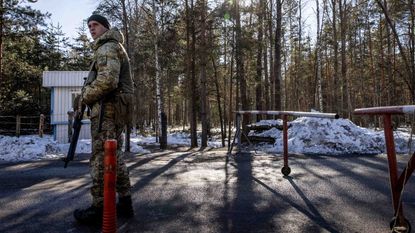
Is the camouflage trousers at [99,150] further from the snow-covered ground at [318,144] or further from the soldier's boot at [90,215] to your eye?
the snow-covered ground at [318,144]

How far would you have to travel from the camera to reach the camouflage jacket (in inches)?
160

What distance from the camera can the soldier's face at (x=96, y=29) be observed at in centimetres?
429

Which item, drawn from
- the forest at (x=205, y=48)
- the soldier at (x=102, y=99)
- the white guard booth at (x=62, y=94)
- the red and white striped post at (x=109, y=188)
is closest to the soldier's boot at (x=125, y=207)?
the soldier at (x=102, y=99)

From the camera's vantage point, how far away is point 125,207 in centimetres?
448

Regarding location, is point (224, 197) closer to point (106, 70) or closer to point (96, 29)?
point (106, 70)

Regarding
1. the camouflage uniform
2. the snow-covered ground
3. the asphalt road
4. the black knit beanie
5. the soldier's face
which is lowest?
the asphalt road

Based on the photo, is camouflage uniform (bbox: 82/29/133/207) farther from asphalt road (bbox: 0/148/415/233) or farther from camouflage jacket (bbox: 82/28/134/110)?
asphalt road (bbox: 0/148/415/233)

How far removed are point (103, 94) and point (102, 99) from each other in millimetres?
67

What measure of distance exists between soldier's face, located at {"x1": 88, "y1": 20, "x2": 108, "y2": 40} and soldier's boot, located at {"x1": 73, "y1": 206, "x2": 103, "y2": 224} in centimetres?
186

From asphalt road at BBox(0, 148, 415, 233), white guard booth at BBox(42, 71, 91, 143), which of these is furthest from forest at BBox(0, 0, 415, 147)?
asphalt road at BBox(0, 148, 415, 233)

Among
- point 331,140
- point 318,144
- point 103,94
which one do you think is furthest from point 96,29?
point 331,140

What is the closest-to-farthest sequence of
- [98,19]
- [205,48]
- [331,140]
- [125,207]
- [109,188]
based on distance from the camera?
[109,188], [98,19], [125,207], [331,140], [205,48]

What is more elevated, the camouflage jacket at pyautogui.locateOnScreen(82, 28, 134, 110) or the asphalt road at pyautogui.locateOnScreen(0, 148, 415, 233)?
the camouflage jacket at pyautogui.locateOnScreen(82, 28, 134, 110)

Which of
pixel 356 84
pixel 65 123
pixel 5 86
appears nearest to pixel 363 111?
pixel 65 123
